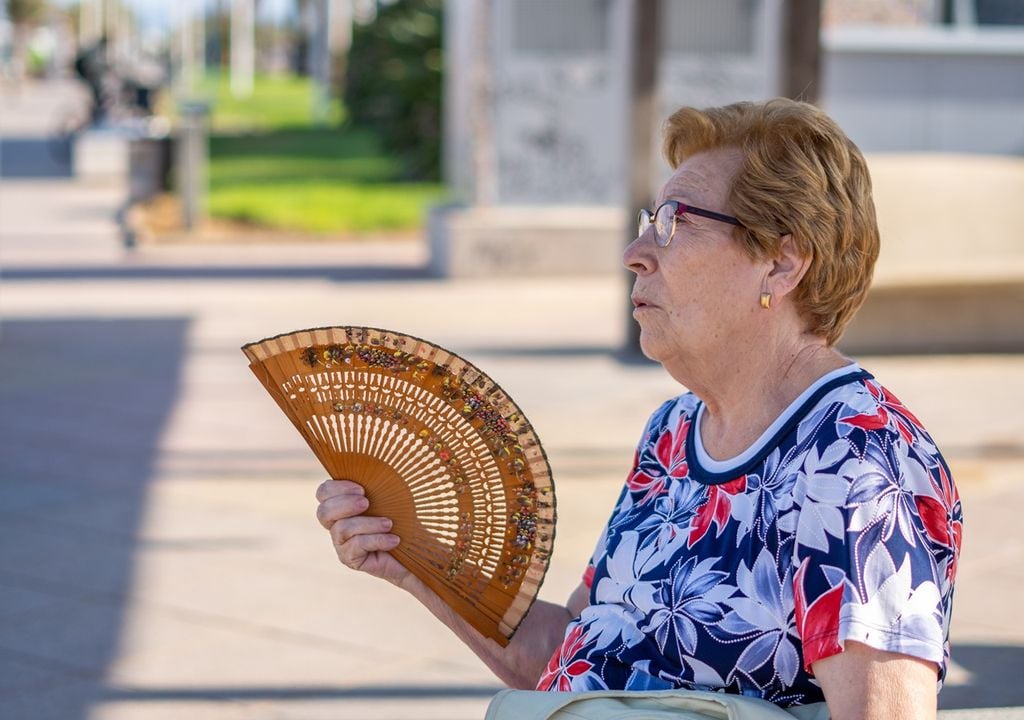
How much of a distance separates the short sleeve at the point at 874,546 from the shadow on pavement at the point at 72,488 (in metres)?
2.71

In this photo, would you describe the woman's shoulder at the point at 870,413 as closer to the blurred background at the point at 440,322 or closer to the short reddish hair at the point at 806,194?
the short reddish hair at the point at 806,194

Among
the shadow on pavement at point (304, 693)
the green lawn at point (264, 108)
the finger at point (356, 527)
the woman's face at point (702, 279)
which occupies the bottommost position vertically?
the shadow on pavement at point (304, 693)

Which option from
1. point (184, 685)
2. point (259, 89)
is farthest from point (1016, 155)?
point (259, 89)

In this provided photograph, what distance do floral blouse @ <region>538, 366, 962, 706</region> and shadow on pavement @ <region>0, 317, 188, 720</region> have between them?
2.32 m

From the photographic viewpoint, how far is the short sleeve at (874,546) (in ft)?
6.50

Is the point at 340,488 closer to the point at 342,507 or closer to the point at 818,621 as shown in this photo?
the point at 342,507

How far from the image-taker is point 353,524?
242 cm

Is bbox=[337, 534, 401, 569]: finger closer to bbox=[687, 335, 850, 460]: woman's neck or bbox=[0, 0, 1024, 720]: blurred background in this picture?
bbox=[687, 335, 850, 460]: woman's neck

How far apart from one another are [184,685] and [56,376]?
5.32m

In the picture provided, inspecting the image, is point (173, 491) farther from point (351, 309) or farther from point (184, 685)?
point (351, 309)

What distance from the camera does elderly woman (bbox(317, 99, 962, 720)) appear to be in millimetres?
2012

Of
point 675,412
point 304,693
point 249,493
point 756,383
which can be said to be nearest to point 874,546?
point 756,383

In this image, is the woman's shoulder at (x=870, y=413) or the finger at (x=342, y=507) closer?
the woman's shoulder at (x=870, y=413)

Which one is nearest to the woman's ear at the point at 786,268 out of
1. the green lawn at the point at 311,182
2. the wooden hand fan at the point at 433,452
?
the wooden hand fan at the point at 433,452
